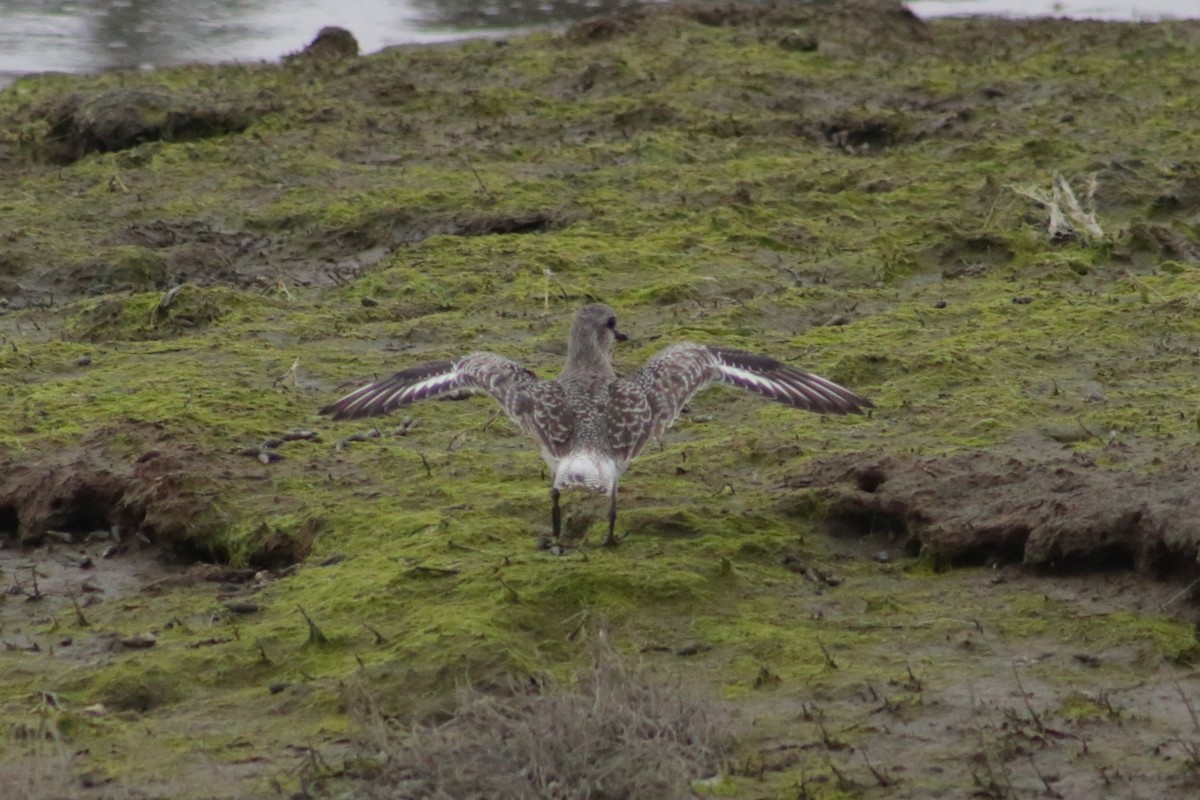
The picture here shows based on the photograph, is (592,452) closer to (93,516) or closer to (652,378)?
(652,378)

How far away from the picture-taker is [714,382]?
8.96 m

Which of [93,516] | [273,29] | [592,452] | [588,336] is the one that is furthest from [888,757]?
[273,29]

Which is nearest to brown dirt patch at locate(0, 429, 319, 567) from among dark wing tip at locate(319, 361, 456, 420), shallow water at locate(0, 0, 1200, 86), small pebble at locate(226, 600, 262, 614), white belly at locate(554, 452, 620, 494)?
dark wing tip at locate(319, 361, 456, 420)

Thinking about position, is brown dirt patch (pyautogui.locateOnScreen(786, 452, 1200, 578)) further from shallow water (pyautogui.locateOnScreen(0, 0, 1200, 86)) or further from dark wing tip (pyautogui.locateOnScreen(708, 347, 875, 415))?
shallow water (pyautogui.locateOnScreen(0, 0, 1200, 86))

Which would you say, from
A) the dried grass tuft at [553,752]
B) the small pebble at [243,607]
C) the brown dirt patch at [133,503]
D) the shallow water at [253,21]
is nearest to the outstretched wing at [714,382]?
the brown dirt patch at [133,503]

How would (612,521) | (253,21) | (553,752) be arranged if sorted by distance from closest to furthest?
(553,752)
(612,521)
(253,21)

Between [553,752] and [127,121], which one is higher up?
[553,752]

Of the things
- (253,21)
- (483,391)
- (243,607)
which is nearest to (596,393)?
(483,391)

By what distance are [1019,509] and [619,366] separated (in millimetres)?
3224

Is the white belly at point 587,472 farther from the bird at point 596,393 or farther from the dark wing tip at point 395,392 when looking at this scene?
the dark wing tip at point 395,392

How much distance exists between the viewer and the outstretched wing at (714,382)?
332 inches

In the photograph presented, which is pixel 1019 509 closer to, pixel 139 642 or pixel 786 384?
pixel 786 384

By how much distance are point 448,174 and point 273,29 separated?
935 centimetres

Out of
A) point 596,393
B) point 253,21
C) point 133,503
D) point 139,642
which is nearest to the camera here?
point 139,642
